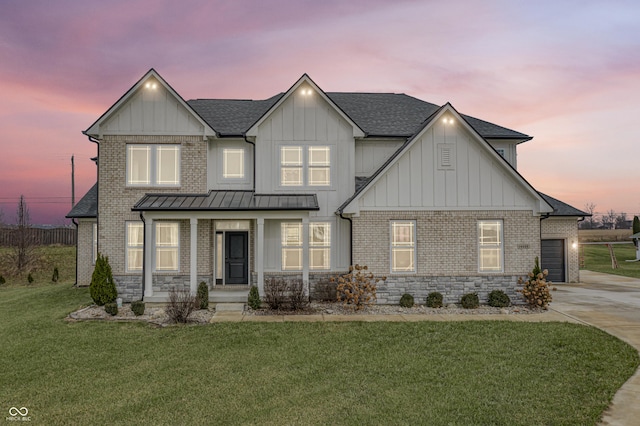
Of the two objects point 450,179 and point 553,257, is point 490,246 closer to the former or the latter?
point 450,179

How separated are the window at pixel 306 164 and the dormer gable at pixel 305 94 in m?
1.36

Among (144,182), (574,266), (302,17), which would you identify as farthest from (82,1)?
(574,266)

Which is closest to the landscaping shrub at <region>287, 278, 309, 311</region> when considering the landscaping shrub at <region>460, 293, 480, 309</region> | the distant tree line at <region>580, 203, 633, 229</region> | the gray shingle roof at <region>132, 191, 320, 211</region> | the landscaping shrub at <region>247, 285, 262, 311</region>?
the landscaping shrub at <region>247, 285, 262, 311</region>

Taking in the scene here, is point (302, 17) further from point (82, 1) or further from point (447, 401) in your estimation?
point (447, 401)

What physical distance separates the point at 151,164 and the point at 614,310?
18.1m

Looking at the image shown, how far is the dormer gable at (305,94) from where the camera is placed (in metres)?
14.1

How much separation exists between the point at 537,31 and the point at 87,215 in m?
23.3

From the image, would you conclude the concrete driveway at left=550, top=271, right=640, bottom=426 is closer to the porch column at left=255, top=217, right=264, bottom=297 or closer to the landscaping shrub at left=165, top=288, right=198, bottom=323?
the landscaping shrub at left=165, top=288, right=198, bottom=323

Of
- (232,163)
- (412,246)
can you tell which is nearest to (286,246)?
(232,163)

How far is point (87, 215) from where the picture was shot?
17625 millimetres

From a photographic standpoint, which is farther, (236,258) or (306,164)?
(236,258)

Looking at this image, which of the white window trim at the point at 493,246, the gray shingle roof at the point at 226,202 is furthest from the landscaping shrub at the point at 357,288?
the white window trim at the point at 493,246

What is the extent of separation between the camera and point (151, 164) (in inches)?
569

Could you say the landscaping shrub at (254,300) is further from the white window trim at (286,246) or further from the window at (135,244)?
the window at (135,244)
